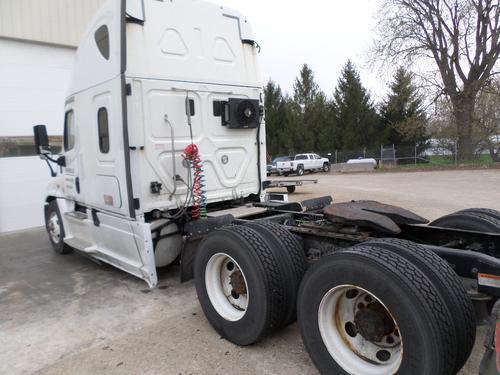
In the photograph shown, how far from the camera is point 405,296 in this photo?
7.11ft

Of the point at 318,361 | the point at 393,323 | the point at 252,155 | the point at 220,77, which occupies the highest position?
the point at 220,77

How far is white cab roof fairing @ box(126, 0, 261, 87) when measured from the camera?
4.41m

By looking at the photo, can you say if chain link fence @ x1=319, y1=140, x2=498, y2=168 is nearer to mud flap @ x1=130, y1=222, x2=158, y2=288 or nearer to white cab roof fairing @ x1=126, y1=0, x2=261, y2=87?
white cab roof fairing @ x1=126, y1=0, x2=261, y2=87

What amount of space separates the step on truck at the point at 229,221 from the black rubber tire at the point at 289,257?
0.01 meters

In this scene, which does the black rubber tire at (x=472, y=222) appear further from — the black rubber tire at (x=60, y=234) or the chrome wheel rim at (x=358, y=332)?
the black rubber tire at (x=60, y=234)

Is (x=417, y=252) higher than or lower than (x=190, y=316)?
higher

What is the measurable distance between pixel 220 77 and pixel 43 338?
137 inches

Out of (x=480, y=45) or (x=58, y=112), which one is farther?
(x=480, y=45)

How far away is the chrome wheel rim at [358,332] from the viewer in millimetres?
2453

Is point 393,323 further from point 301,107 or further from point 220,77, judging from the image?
point 301,107

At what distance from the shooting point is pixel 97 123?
4.93 m

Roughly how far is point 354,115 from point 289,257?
40.0 metres

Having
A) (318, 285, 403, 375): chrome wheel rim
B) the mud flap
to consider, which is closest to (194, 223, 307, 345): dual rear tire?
(318, 285, 403, 375): chrome wheel rim

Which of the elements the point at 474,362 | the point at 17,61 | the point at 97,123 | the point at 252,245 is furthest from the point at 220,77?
the point at 17,61
